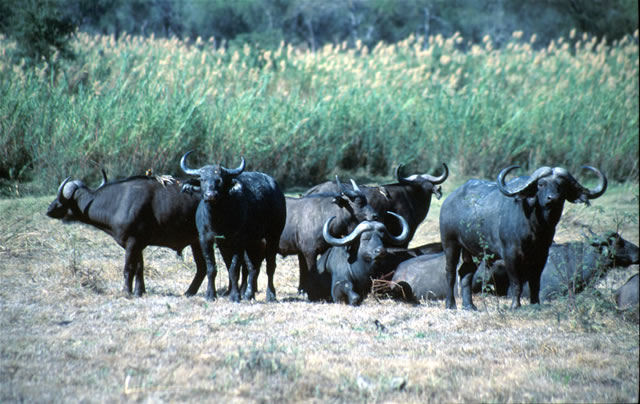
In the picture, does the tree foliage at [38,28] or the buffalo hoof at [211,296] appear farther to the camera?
the tree foliage at [38,28]

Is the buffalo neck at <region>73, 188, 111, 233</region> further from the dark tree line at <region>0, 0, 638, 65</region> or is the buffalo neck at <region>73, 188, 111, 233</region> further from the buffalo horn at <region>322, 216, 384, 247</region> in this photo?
the dark tree line at <region>0, 0, 638, 65</region>

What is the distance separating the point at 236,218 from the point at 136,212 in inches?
47.6

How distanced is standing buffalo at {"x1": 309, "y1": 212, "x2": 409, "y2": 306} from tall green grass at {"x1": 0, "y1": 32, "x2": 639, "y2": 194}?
512cm

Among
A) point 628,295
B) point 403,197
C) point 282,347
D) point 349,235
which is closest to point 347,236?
point 349,235

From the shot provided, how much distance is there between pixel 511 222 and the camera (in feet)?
29.5

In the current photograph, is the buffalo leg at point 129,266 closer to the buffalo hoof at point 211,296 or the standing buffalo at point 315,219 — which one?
the buffalo hoof at point 211,296

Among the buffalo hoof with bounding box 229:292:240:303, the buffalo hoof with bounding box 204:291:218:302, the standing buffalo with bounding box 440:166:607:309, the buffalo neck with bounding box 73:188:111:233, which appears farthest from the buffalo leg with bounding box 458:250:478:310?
the buffalo neck with bounding box 73:188:111:233

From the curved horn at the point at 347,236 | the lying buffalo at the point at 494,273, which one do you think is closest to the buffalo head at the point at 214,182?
the curved horn at the point at 347,236

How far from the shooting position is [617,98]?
A: 19.8 m

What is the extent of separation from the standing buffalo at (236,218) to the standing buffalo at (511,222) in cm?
232

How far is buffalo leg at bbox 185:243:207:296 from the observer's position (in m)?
9.99

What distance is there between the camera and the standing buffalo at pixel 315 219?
1089cm

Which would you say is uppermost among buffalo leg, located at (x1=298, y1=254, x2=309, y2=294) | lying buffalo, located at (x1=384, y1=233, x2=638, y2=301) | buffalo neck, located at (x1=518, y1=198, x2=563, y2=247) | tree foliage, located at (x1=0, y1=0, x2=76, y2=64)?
tree foliage, located at (x1=0, y1=0, x2=76, y2=64)

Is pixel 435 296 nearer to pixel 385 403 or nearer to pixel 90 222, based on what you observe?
pixel 90 222
